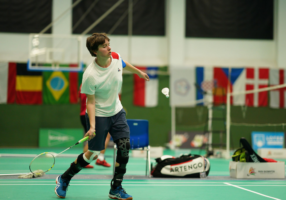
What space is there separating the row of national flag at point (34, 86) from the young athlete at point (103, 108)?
35.1 feet

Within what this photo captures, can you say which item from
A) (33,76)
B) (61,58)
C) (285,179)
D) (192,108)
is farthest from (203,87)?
(285,179)

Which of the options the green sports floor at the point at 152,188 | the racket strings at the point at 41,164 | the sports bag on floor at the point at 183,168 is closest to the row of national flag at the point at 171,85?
the sports bag on floor at the point at 183,168

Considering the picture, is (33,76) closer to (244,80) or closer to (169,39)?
(169,39)

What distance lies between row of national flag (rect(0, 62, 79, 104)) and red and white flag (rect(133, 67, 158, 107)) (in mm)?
2521

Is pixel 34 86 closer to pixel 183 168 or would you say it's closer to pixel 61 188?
pixel 183 168

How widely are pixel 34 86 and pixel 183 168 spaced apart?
Result: 1004cm

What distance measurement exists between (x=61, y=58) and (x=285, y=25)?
9.94 metres

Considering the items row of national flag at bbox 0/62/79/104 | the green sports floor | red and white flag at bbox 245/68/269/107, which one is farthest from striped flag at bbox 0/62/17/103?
red and white flag at bbox 245/68/269/107

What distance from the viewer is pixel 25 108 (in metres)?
14.1

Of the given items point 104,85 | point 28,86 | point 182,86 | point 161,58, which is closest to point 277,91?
point 182,86

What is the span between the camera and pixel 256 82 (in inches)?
583

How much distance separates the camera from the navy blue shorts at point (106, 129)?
367cm

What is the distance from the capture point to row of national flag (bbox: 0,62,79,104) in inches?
546

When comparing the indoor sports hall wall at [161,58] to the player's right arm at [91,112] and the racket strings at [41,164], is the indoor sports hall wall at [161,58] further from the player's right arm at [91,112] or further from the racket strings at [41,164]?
the player's right arm at [91,112]
